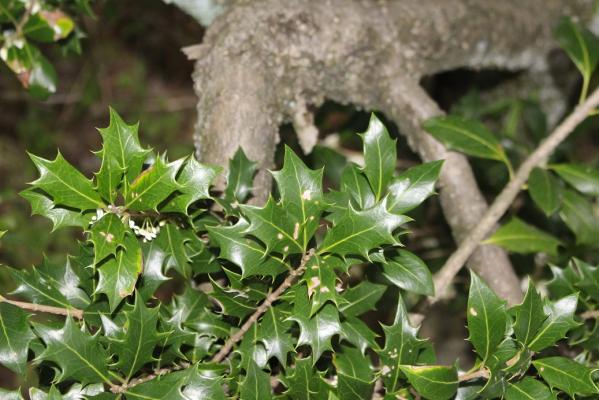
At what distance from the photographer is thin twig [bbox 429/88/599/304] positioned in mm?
1393

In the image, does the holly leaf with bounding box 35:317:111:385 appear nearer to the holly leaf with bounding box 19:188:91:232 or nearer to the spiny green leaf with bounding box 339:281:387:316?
the holly leaf with bounding box 19:188:91:232

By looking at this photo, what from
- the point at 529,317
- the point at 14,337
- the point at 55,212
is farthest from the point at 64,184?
the point at 529,317

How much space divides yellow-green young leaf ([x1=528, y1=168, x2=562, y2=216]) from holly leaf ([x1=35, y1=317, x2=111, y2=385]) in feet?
3.18

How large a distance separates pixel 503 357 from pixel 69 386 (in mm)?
683

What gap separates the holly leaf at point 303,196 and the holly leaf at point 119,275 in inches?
9.6

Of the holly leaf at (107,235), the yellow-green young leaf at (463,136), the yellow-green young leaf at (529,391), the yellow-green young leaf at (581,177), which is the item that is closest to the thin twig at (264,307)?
the holly leaf at (107,235)

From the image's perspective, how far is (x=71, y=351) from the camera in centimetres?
98

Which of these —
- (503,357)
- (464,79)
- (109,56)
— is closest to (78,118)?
(109,56)

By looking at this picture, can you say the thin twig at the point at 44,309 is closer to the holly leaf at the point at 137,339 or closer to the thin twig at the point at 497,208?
the holly leaf at the point at 137,339

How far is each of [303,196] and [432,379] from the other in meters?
0.34

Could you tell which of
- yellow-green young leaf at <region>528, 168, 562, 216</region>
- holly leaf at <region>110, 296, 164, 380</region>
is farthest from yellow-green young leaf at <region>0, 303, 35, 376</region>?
yellow-green young leaf at <region>528, 168, 562, 216</region>

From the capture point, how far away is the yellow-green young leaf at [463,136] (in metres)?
1.51

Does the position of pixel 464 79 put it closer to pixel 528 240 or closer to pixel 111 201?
pixel 528 240

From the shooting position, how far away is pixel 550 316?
3.43 feet
